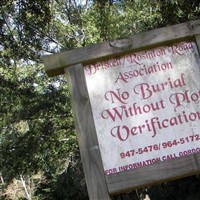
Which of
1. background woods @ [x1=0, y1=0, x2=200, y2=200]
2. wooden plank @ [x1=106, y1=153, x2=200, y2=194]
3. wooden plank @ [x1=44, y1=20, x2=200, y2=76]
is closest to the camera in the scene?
wooden plank @ [x1=106, y1=153, x2=200, y2=194]

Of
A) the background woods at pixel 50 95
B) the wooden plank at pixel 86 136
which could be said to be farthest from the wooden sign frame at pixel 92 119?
the background woods at pixel 50 95

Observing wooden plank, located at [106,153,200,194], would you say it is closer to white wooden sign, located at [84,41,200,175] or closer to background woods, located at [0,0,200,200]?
white wooden sign, located at [84,41,200,175]

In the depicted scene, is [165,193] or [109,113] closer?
[109,113]

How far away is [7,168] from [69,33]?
5.49 meters

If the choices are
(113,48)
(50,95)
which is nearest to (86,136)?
(113,48)

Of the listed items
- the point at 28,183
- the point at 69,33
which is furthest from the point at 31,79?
the point at 28,183

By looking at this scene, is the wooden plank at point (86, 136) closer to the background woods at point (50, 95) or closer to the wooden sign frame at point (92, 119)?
the wooden sign frame at point (92, 119)

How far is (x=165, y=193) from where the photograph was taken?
17016 mm

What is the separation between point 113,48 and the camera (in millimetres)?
2576

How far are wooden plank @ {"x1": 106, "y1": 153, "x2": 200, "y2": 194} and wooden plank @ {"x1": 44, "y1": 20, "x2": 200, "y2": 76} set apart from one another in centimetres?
80

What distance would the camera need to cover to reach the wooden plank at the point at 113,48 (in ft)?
8.39

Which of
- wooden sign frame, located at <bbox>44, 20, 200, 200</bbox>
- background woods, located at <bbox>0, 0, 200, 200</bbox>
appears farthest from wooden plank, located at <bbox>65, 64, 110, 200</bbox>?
background woods, located at <bbox>0, 0, 200, 200</bbox>

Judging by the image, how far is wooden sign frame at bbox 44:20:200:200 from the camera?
2332 mm

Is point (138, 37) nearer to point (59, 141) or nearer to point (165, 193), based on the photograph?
point (59, 141)
